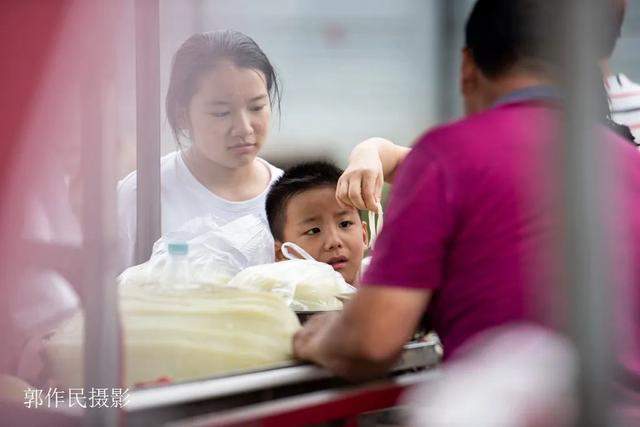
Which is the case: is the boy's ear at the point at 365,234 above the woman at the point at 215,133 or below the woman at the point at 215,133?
below

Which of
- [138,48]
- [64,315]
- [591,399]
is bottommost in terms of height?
[64,315]

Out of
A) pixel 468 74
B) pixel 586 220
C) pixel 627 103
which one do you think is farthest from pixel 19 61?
pixel 627 103

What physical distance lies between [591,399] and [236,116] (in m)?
1.74

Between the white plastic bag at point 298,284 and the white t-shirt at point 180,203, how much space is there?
0.71 m

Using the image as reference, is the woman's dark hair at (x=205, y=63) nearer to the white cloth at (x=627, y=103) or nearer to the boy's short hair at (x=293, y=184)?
the boy's short hair at (x=293, y=184)

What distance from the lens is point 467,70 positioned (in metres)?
1.34

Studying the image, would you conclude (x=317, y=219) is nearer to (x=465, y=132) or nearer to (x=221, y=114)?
(x=221, y=114)

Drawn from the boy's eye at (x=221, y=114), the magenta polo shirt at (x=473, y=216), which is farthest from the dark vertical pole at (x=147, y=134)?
the magenta polo shirt at (x=473, y=216)

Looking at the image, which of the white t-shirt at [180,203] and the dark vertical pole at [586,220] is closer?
the dark vertical pole at [586,220]

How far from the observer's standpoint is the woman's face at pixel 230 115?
2301 mm

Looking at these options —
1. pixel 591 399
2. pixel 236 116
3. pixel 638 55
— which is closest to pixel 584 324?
pixel 591 399

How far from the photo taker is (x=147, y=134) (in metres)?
2.37

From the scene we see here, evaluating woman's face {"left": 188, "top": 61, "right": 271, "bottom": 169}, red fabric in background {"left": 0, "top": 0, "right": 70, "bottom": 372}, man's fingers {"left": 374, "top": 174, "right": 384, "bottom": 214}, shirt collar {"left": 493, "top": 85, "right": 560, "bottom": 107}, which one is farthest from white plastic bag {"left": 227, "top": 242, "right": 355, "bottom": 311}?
woman's face {"left": 188, "top": 61, "right": 271, "bottom": 169}

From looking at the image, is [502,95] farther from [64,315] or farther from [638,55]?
[64,315]
